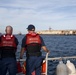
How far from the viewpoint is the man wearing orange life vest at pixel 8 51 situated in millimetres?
7734

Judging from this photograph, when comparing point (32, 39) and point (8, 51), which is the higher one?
point (32, 39)

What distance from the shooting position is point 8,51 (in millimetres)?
7738

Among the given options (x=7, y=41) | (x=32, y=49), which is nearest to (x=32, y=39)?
(x=32, y=49)

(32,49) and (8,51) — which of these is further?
(32,49)

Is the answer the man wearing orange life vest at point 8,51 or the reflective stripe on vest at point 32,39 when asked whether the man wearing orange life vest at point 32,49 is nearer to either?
the reflective stripe on vest at point 32,39

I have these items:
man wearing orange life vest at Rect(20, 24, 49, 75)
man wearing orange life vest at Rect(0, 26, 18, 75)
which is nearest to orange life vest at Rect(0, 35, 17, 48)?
man wearing orange life vest at Rect(0, 26, 18, 75)

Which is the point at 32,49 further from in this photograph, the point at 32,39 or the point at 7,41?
the point at 7,41

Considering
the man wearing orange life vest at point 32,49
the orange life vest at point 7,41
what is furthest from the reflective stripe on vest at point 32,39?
the orange life vest at point 7,41

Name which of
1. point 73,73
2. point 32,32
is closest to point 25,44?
point 32,32

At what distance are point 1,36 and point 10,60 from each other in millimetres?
734

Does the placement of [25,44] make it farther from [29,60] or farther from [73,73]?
[73,73]

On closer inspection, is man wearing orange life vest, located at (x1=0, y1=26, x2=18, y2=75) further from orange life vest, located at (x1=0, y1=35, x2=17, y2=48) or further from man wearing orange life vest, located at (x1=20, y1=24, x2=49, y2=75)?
man wearing orange life vest, located at (x1=20, y1=24, x2=49, y2=75)

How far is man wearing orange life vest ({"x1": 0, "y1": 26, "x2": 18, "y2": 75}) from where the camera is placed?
25.4ft

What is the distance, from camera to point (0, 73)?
7.76 metres
